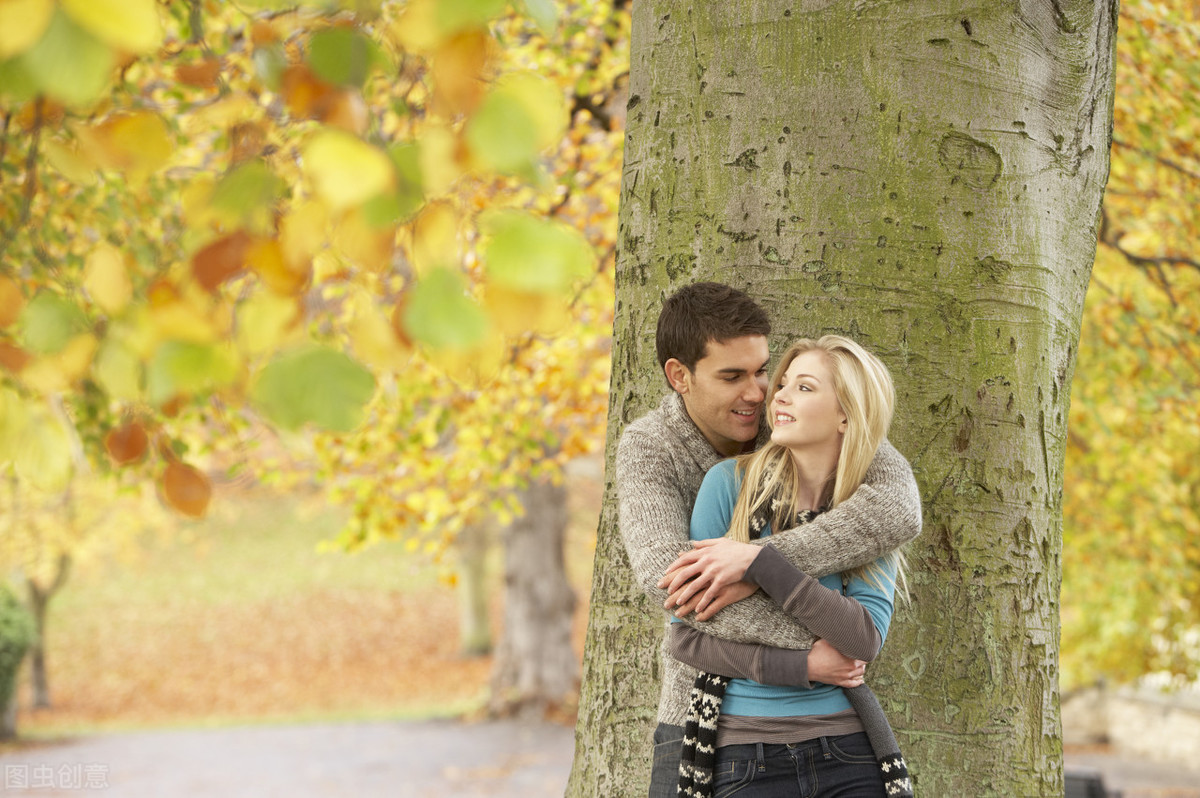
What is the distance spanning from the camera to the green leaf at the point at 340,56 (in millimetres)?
1345

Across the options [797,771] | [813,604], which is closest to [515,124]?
[813,604]

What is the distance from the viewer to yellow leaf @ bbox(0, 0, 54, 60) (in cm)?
107

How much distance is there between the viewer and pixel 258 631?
2278cm

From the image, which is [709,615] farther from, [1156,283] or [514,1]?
[1156,283]

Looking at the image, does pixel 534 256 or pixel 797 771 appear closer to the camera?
pixel 534 256

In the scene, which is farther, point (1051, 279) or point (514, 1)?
point (1051, 279)

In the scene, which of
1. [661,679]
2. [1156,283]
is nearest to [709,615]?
[661,679]

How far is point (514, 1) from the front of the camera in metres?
1.56

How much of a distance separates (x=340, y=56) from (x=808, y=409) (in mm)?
1278

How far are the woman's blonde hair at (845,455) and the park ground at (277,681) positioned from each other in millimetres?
5456

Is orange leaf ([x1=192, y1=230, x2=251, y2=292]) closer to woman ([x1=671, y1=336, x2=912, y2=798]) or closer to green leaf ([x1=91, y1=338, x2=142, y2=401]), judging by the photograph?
green leaf ([x1=91, y1=338, x2=142, y2=401])

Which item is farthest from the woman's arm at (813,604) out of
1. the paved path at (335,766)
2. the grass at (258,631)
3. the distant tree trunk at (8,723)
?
the distant tree trunk at (8,723)

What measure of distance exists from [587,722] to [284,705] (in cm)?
1701

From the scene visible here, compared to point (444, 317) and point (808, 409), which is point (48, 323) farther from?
point (808, 409)
